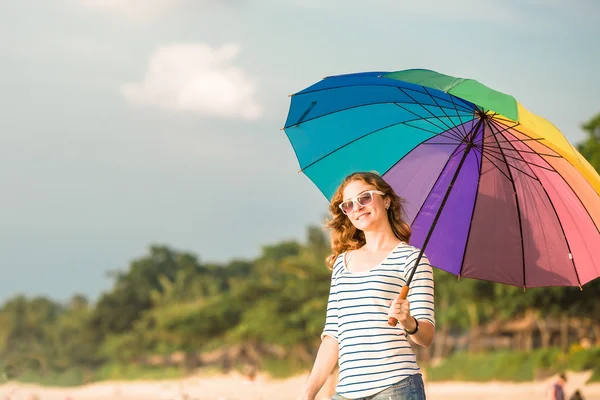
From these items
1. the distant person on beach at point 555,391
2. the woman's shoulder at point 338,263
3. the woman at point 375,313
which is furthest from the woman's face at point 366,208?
the distant person on beach at point 555,391

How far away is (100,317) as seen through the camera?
181 feet

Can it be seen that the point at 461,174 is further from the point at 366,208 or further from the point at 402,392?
the point at 402,392

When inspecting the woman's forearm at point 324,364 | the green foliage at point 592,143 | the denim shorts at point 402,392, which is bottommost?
the denim shorts at point 402,392

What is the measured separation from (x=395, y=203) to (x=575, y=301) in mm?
25343

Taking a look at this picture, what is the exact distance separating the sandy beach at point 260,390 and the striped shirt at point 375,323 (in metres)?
9.90

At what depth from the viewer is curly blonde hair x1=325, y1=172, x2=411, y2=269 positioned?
3.69m

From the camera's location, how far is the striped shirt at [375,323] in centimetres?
331

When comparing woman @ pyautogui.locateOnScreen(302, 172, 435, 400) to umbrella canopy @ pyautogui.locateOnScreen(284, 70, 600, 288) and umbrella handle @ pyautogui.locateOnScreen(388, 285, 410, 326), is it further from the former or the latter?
umbrella canopy @ pyautogui.locateOnScreen(284, 70, 600, 288)

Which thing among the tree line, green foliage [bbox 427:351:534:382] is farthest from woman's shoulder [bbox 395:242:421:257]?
green foliage [bbox 427:351:534:382]

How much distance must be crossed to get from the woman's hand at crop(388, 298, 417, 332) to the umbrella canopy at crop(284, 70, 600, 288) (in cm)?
159

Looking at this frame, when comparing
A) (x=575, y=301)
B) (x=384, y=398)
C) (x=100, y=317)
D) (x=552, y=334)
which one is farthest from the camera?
(x=100, y=317)

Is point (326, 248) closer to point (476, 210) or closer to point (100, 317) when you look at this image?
point (100, 317)

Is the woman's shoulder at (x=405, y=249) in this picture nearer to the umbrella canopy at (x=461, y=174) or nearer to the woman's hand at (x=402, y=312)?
the woman's hand at (x=402, y=312)

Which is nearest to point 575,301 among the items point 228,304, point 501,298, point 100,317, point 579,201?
point 501,298
